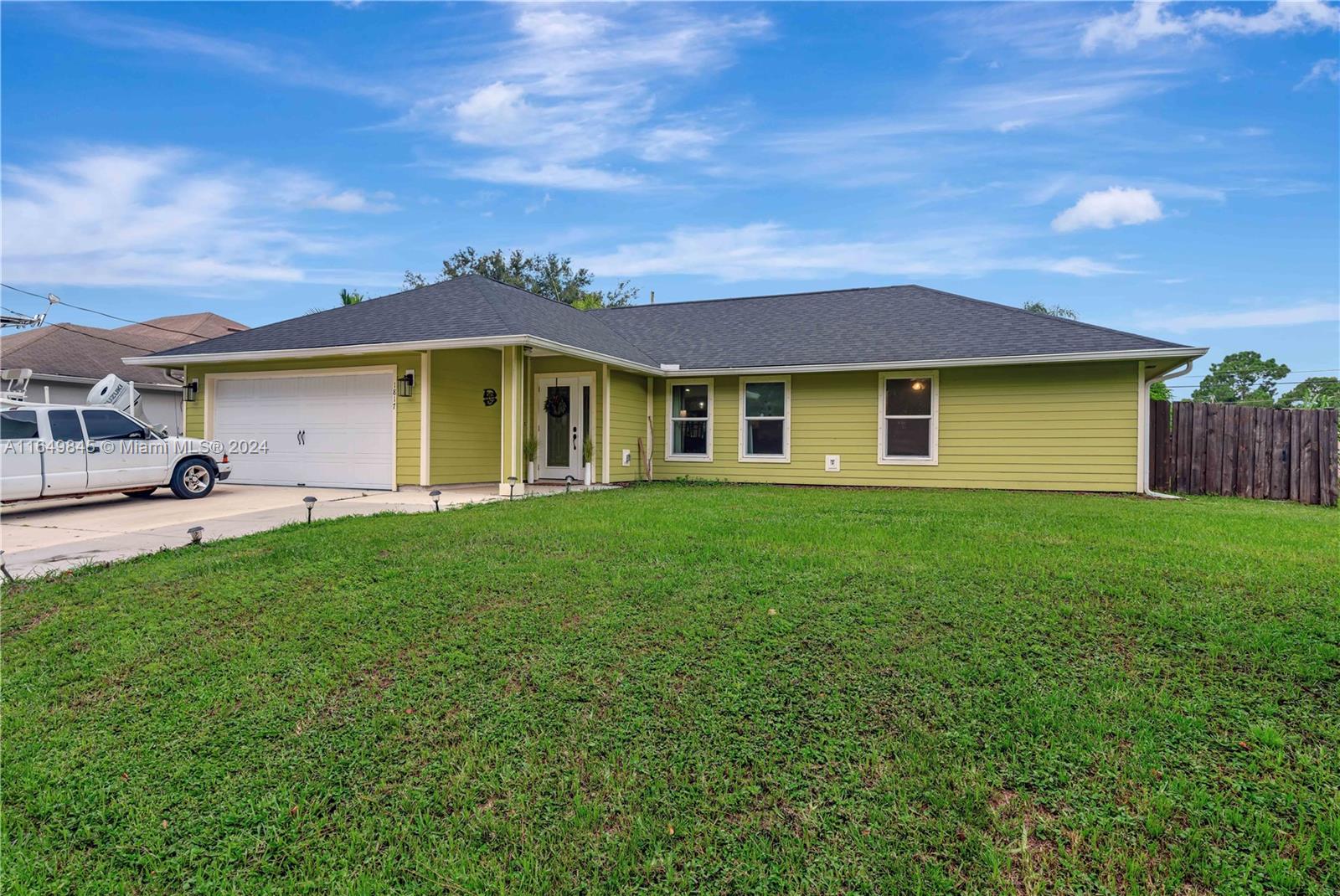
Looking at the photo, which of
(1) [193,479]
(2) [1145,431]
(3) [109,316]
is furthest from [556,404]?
(3) [109,316]

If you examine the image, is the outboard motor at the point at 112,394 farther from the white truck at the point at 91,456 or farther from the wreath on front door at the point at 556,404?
the wreath on front door at the point at 556,404

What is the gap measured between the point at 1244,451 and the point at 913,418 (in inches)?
195

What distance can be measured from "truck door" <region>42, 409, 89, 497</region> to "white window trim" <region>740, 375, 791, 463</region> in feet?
32.2

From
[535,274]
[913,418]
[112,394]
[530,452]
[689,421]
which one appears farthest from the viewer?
[535,274]

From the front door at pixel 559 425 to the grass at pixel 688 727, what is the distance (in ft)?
24.3

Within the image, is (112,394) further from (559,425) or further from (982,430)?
(982,430)

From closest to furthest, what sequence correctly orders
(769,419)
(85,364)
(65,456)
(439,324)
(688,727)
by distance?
(688,727) < (65,456) < (439,324) < (769,419) < (85,364)

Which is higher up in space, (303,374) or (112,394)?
(303,374)

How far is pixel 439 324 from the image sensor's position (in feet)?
35.7

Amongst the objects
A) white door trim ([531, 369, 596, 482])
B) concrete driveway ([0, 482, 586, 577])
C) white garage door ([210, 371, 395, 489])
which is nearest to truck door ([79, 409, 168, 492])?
concrete driveway ([0, 482, 586, 577])

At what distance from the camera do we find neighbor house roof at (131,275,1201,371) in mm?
10633

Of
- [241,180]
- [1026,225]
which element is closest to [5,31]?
[241,180]

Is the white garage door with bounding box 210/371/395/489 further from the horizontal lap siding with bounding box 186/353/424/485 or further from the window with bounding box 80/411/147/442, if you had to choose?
the window with bounding box 80/411/147/442

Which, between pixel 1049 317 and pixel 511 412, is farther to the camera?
pixel 1049 317
